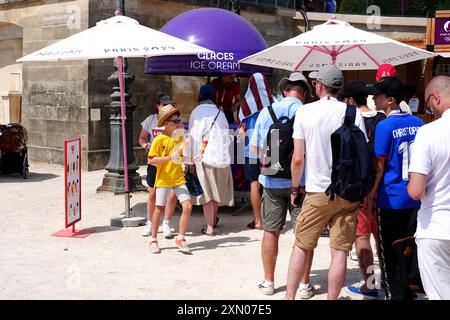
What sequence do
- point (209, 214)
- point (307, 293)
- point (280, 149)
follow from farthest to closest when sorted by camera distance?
1. point (209, 214)
2. point (307, 293)
3. point (280, 149)

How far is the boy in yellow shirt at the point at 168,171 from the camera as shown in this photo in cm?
659

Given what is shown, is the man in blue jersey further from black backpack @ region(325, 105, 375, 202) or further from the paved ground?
the paved ground

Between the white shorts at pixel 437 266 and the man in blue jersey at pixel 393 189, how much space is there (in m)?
0.99

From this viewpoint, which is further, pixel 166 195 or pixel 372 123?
pixel 166 195

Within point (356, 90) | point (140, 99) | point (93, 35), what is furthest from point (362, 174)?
point (140, 99)

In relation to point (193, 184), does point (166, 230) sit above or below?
below

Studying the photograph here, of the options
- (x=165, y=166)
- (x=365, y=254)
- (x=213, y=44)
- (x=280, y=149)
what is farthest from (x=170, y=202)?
(x=213, y=44)

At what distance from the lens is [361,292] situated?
17.3 ft

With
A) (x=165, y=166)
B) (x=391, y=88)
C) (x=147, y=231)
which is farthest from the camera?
(x=147, y=231)

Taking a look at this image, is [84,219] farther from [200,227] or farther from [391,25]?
[391,25]

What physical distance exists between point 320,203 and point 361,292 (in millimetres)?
1315

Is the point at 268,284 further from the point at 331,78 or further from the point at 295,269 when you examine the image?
the point at 331,78

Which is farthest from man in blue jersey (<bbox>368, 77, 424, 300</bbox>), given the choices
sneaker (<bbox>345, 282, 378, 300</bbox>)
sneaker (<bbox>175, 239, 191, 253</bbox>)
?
sneaker (<bbox>175, 239, 191, 253</bbox>)

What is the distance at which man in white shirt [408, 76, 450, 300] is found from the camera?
3.46m
